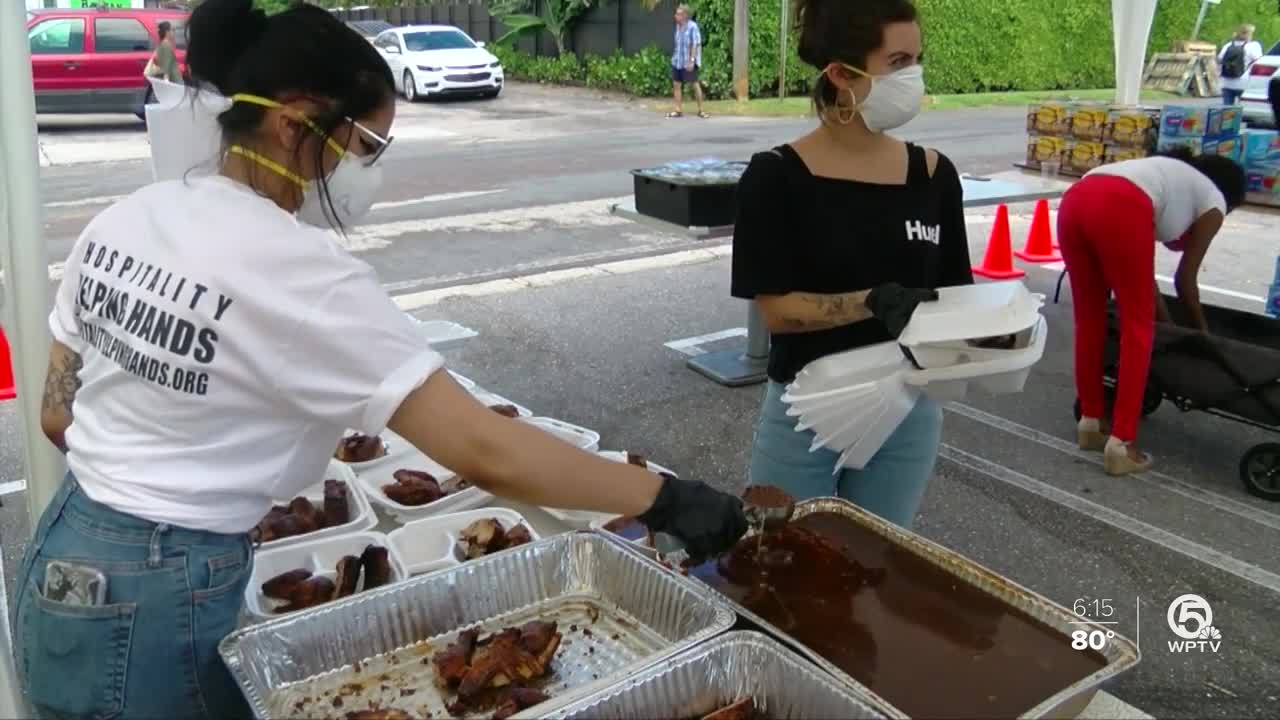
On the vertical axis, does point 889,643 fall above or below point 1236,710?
above

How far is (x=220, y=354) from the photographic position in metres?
1.35

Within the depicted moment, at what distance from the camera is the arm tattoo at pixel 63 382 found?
5.64 feet

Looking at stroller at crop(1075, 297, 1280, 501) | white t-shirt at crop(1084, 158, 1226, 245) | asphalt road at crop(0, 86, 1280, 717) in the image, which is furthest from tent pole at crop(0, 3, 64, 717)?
stroller at crop(1075, 297, 1280, 501)

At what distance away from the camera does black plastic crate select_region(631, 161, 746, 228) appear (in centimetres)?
514

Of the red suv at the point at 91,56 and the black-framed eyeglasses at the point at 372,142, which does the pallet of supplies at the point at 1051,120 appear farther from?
the red suv at the point at 91,56

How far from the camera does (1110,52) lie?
23969 millimetres

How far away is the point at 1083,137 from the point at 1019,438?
608 centimetres

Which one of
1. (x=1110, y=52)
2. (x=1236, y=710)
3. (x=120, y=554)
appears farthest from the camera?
(x=1110, y=52)

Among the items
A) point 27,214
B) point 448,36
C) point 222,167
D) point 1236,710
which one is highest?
point 448,36

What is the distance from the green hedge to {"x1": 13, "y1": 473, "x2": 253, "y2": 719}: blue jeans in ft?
58.8

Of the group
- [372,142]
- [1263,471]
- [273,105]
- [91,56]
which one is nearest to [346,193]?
[372,142]

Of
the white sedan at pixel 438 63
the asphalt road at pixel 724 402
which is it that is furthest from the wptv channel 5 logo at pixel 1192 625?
the white sedan at pixel 438 63

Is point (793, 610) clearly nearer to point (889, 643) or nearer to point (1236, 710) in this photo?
point (889, 643)

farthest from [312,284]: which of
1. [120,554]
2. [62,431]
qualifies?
[62,431]
